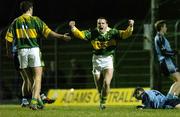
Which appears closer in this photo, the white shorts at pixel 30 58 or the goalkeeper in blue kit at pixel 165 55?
the white shorts at pixel 30 58

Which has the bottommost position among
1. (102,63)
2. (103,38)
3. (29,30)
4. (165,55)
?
(102,63)

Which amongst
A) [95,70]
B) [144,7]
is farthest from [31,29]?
[144,7]

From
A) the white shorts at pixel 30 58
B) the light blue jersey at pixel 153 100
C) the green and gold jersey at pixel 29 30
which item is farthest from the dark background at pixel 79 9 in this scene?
the white shorts at pixel 30 58

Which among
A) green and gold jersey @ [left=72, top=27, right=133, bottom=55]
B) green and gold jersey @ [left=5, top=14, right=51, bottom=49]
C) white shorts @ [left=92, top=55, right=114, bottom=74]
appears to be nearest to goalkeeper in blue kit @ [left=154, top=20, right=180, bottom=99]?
green and gold jersey @ [left=72, top=27, right=133, bottom=55]

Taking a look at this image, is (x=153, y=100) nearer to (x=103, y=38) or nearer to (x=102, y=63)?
(x=102, y=63)

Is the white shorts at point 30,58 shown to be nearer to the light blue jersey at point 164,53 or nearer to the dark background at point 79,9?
the light blue jersey at point 164,53

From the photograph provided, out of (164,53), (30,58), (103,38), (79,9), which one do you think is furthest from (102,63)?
(79,9)

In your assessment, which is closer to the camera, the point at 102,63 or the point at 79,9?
the point at 102,63

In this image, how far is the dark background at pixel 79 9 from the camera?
3269cm

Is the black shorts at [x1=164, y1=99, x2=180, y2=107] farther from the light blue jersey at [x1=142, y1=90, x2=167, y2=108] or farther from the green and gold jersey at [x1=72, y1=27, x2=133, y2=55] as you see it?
the green and gold jersey at [x1=72, y1=27, x2=133, y2=55]

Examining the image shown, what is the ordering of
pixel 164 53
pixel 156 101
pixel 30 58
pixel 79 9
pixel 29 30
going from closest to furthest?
pixel 30 58 → pixel 29 30 → pixel 156 101 → pixel 164 53 → pixel 79 9

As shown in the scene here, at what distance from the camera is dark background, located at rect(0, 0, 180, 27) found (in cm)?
3269

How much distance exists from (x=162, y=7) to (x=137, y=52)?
2.20 m

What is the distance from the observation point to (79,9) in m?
34.1
